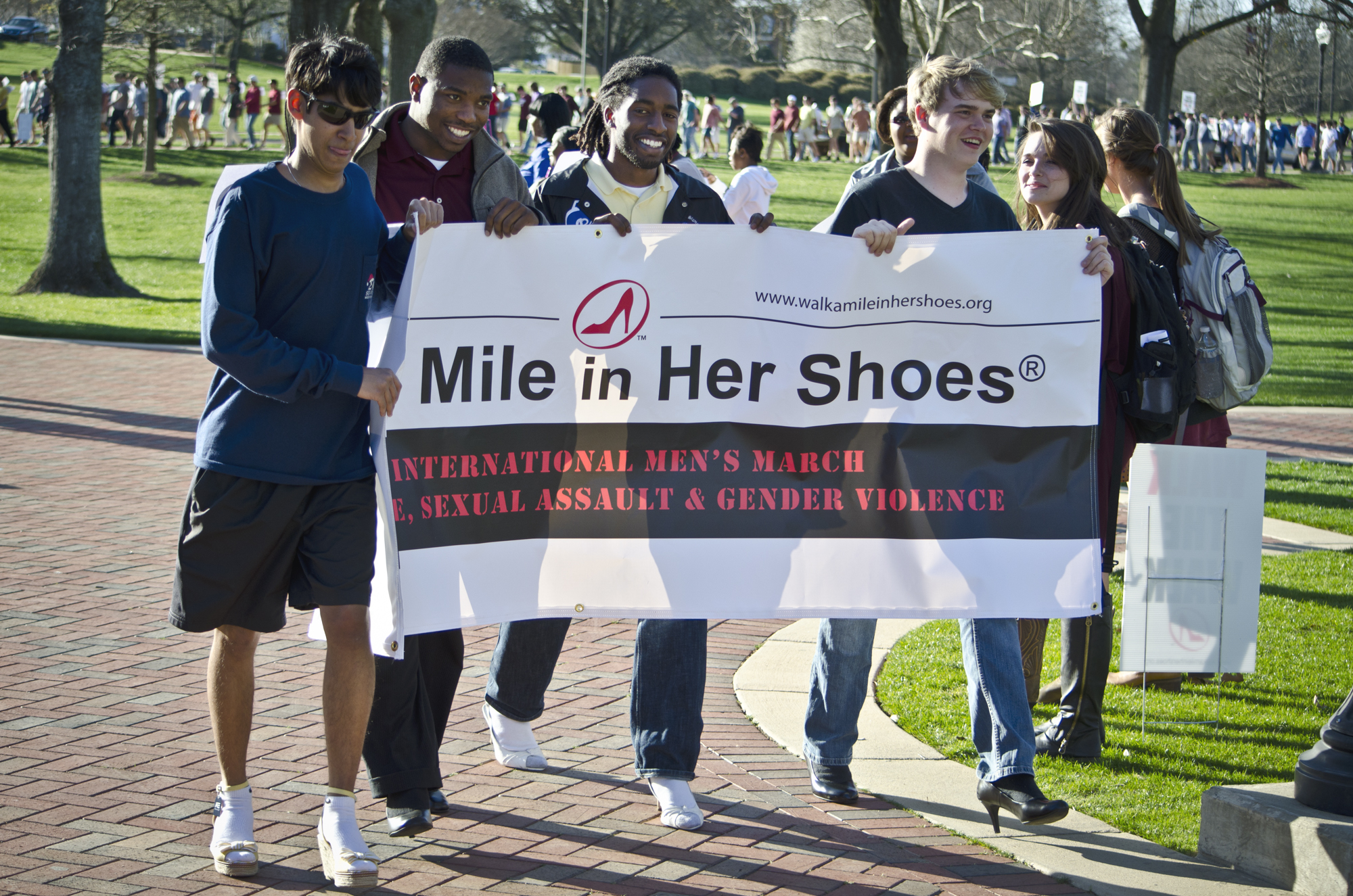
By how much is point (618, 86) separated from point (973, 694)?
6.94 feet

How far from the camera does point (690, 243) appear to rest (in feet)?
13.2

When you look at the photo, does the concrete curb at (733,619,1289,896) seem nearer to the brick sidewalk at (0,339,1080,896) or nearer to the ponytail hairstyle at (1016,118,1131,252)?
the brick sidewalk at (0,339,1080,896)

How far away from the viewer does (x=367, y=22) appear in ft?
59.9

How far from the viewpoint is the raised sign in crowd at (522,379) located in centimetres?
347

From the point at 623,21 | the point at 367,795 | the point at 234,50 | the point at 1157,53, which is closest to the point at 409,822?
the point at 367,795

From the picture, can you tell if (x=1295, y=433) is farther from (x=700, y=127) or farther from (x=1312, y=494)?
(x=700, y=127)

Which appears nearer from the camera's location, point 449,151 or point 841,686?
point 449,151

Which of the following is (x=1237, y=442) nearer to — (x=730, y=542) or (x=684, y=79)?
(x=730, y=542)

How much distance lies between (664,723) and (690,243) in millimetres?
1416

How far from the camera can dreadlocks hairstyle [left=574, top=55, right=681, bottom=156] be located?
4098 millimetres

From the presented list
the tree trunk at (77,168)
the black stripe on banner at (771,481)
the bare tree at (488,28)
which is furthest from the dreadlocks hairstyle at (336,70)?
the bare tree at (488,28)

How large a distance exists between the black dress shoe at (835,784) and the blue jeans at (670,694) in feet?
1.47

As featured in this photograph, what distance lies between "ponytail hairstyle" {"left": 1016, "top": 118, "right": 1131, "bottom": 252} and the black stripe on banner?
2.68ft

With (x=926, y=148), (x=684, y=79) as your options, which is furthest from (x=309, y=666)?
(x=684, y=79)
